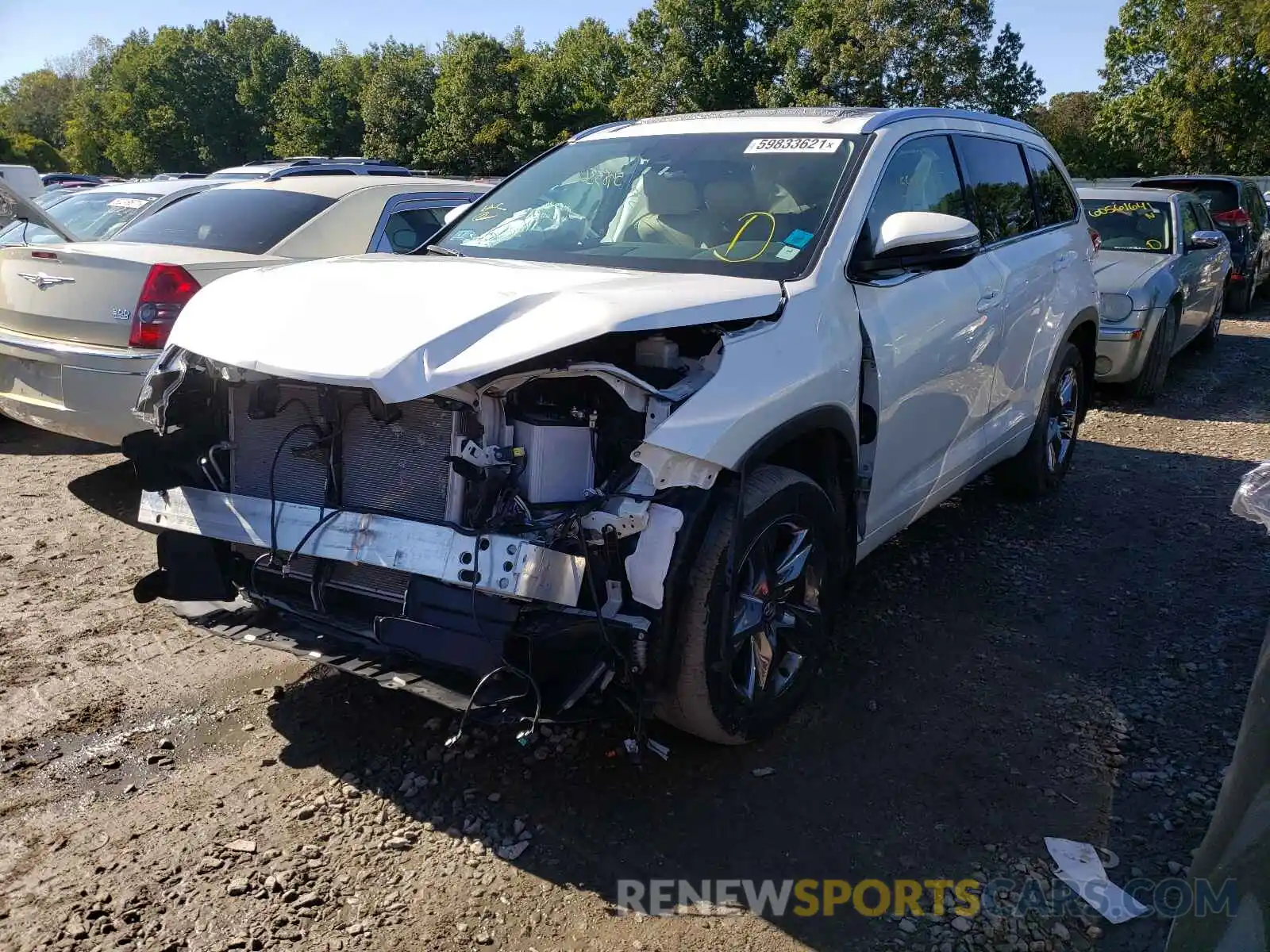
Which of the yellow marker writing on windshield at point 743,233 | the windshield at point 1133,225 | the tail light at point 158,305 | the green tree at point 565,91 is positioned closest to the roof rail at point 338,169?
the tail light at point 158,305

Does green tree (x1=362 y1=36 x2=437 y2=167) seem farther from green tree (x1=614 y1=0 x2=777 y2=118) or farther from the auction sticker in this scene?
the auction sticker

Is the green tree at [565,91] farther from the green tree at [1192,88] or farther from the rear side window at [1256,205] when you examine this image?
the rear side window at [1256,205]

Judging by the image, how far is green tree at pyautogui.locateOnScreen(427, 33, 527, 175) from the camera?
3978 centimetres

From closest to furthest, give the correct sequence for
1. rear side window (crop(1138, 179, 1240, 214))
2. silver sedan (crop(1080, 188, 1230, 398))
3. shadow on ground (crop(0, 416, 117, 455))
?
shadow on ground (crop(0, 416, 117, 455)) < silver sedan (crop(1080, 188, 1230, 398)) < rear side window (crop(1138, 179, 1240, 214))

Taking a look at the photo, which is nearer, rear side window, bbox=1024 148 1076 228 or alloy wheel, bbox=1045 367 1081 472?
rear side window, bbox=1024 148 1076 228

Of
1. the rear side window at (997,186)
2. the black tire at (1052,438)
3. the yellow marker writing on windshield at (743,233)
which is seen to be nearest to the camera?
the yellow marker writing on windshield at (743,233)

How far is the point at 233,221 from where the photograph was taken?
238 inches

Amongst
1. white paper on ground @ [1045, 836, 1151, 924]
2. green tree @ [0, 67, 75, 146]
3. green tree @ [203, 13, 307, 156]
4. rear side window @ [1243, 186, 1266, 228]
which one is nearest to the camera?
white paper on ground @ [1045, 836, 1151, 924]

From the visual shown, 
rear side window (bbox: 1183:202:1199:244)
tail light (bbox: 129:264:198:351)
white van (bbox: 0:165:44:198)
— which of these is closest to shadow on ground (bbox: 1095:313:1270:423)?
rear side window (bbox: 1183:202:1199:244)

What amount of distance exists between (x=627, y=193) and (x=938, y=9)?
31.7 meters

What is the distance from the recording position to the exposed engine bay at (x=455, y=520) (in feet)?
8.66

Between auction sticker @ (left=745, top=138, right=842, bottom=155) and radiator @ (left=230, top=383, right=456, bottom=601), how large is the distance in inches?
73.0

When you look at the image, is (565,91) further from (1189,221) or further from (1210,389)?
(1210,389)

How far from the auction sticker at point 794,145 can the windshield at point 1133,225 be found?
6.69 m
